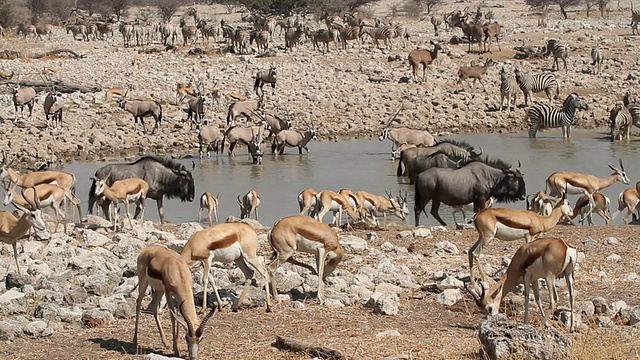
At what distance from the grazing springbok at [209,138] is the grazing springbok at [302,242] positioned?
14.6 metres

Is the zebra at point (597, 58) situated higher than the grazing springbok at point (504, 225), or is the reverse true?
the grazing springbok at point (504, 225)

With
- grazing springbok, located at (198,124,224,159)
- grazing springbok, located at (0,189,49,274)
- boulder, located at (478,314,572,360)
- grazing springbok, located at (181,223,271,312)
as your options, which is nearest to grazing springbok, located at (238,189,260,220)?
grazing springbok, located at (0,189,49,274)

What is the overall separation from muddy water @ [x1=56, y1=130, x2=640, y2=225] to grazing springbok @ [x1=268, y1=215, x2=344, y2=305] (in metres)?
6.72

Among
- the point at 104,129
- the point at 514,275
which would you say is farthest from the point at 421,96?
the point at 514,275

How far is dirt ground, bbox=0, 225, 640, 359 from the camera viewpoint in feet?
24.1

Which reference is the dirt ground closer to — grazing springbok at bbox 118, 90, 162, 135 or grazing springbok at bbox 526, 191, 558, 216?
grazing springbok at bbox 526, 191, 558, 216

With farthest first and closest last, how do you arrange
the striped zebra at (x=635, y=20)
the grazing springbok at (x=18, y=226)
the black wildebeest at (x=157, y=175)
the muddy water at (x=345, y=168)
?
the striped zebra at (x=635, y=20) < the muddy water at (x=345, y=168) < the black wildebeest at (x=157, y=175) < the grazing springbok at (x=18, y=226)

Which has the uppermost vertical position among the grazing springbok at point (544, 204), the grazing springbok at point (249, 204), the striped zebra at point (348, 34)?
the striped zebra at point (348, 34)

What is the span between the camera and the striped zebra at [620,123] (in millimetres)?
25422

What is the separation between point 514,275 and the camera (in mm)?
8250

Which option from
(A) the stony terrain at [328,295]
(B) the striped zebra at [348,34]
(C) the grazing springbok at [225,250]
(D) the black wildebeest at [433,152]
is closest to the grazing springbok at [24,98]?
(A) the stony terrain at [328,295]

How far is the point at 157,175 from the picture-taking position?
53.2 feet

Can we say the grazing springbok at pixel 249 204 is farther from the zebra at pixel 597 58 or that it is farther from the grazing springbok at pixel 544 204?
the zebra at pixel 597 58

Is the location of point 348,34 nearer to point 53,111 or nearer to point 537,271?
point 53,111
